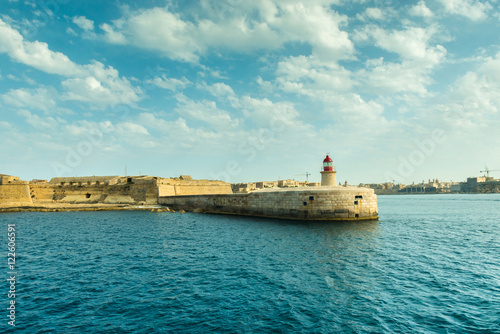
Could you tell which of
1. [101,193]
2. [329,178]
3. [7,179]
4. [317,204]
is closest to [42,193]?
[7,179]

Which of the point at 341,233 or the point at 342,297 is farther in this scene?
the point at 341,233

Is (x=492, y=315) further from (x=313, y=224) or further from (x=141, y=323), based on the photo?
(x=313, y=224)

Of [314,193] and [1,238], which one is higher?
[314,193]

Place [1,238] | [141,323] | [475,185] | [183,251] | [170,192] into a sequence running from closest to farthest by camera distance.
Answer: [141,323]
[183,251]
[1,238]
[170,192]
[475,185]

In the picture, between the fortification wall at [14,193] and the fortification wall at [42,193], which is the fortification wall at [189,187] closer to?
the fortification wall at [42,193]

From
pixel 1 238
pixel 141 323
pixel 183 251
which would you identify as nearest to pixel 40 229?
pixel 1 238

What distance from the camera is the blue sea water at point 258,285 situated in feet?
26.1

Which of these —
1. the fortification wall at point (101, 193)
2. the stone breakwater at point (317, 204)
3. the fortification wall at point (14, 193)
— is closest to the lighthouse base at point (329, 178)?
the stone breakwater at point (317, 204)

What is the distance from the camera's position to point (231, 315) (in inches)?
330

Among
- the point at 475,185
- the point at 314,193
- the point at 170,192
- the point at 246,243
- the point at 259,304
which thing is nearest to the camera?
the point at 259,304

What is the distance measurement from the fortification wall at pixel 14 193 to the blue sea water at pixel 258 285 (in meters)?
33.5

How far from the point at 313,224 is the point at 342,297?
16475 millimetres

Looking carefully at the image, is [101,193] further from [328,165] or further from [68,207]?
[328,165]

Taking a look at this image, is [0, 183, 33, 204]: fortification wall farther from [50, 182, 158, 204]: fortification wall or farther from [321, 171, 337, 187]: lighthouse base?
[321, 171, 337, 187]: lighthouse base
